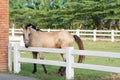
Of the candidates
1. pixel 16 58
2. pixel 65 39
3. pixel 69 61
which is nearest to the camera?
pixel 69 61

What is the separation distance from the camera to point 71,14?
189 ft

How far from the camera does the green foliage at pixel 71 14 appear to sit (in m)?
52.7

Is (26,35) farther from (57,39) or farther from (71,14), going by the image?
(71,14)

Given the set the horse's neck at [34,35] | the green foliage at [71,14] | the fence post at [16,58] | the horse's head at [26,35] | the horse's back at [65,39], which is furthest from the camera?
the green foliage at [71,14]

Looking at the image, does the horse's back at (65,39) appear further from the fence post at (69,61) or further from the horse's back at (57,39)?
the fence post at (69,61)

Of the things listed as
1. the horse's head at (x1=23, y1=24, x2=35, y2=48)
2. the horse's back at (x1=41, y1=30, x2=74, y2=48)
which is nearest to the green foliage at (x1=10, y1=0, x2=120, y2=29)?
the horse's back at (x1=41, y1=30, x2=74, y2=48)

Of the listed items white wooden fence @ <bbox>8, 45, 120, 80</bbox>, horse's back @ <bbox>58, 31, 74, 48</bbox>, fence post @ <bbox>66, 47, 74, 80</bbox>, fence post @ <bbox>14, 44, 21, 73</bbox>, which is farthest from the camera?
fence post @ <bbox>14, 44, 21, 73</bbox>

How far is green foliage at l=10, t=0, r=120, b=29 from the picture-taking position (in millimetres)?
52656

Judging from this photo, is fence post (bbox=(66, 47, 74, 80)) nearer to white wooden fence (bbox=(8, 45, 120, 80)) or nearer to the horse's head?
white wooden fence (bbox=(8, 45, 120, 80))

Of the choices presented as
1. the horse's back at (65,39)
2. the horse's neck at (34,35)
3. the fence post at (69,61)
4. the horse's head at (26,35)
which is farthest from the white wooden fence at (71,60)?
the horse's back at (65,39)

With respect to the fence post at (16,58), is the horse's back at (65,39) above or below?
above

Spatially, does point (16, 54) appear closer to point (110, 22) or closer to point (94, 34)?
point (94, 34)

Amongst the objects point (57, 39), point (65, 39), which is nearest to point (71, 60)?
point (65, 39)

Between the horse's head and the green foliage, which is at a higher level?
the horse's head
